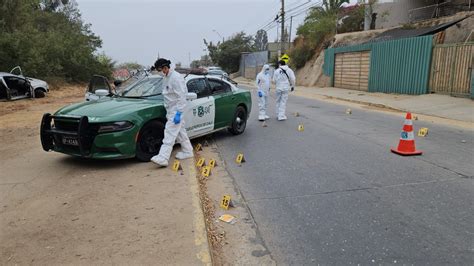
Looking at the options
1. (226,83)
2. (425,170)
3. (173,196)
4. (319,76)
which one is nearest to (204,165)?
(173,196)

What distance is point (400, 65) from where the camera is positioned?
20453 millimetres

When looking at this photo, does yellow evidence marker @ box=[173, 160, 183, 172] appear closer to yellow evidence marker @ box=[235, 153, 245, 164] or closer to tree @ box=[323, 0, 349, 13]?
yellow evidence marker @ box=[235, 153, 245, 164]

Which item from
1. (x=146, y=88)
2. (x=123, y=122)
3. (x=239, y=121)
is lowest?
(x=239, y=121)

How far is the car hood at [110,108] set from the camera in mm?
6234

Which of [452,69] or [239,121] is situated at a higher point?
[452,69]

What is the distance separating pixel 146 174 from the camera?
19.6 feet

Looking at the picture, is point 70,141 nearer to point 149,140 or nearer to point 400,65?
point 149,140

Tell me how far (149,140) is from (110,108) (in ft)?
2.66

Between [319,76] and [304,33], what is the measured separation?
318 inches

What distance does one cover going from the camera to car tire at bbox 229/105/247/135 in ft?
30.9

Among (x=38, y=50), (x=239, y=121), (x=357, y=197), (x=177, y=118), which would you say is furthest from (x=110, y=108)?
(x=38, y=50)

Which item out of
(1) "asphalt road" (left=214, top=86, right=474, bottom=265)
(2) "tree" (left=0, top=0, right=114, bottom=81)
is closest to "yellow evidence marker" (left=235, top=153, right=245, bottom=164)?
(1) "asphalt road" (left=214, top=86, right=474, bottom=265)

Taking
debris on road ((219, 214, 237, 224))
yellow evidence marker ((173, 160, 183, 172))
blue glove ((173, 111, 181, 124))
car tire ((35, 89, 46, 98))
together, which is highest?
blue glove ((173, 111, 181, 124))

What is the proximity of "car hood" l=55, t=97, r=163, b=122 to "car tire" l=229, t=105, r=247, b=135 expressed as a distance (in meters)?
2.60
